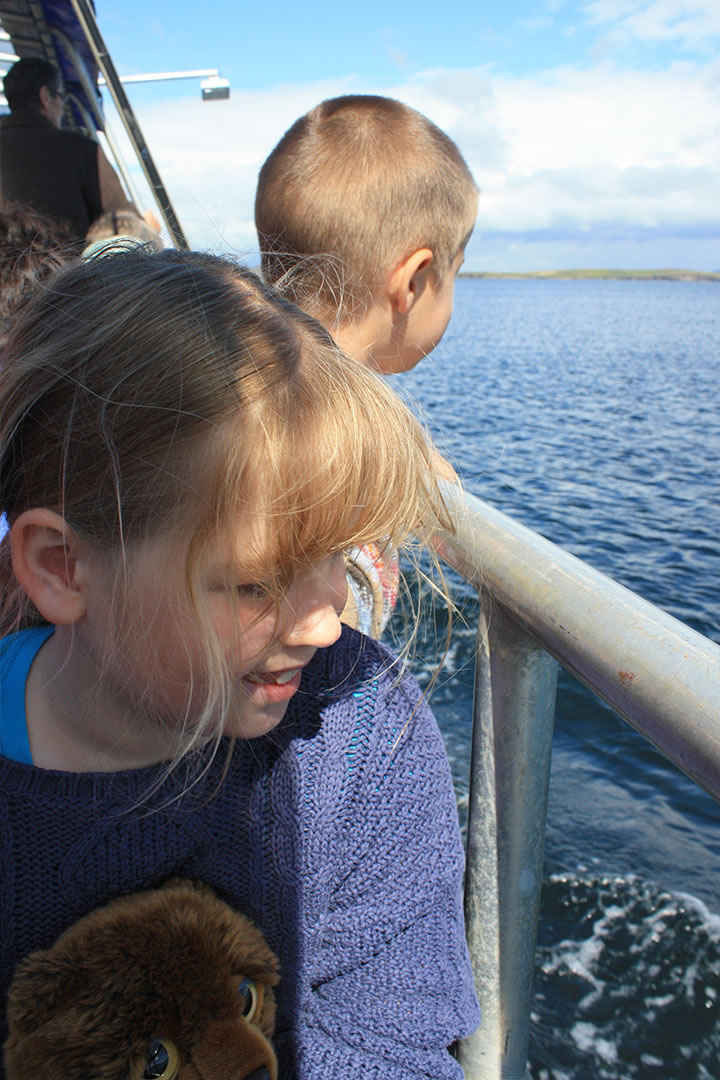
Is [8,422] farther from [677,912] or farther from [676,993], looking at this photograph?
[677,912]

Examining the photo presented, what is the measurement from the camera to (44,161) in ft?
14.4

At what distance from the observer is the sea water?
9.66 feet

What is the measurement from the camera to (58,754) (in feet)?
3.86

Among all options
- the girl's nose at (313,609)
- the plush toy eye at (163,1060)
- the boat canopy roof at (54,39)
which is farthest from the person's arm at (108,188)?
the plush toy eye at (163,1060)

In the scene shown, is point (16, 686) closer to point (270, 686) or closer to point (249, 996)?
point (270, 686)

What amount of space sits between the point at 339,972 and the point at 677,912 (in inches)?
118

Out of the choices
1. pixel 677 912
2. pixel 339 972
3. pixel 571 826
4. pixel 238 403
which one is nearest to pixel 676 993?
pixel 677 912

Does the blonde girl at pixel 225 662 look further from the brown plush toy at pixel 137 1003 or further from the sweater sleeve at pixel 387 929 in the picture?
the brown plush toy at pixel 137 1003

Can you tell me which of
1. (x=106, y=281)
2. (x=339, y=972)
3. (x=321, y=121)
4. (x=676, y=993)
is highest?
(x=321, y=121)

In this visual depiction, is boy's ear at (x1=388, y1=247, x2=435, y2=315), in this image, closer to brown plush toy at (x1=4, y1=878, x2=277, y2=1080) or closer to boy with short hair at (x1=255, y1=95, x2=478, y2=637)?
boy with short hair at (x1=255, y1=95, x2=478, y2=637)

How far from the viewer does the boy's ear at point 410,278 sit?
2354 millimetres

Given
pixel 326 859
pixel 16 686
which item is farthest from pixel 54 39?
pixel 326 859

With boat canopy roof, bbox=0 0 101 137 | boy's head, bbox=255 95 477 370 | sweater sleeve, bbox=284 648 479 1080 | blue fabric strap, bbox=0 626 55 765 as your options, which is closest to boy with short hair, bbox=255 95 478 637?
boy's head, bbox=255 95 477 370

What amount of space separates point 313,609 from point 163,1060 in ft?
1.83
